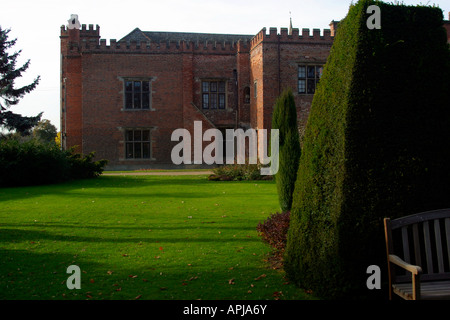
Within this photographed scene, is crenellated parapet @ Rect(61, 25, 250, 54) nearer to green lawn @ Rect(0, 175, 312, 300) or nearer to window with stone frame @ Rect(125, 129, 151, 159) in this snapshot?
window with stone frame @ Rect(125, 129, 151, 159)

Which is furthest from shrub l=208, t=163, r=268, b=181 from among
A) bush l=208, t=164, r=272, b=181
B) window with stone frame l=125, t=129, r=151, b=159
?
window with stone frame l=125, t=129, r=151, b=159

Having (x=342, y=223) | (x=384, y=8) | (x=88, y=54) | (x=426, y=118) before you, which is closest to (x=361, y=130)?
(x=426, y=118)

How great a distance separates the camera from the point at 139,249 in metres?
6.73

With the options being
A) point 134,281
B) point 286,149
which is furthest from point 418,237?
point 286,149

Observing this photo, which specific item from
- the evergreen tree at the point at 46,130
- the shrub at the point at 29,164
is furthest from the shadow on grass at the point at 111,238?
the evergreen tree at the point at 46,130

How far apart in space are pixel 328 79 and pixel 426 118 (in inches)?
44.3

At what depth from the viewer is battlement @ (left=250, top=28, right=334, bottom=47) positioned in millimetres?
25500

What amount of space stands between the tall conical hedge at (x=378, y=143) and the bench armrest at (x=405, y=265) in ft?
0.71

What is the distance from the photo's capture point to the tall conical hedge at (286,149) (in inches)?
361

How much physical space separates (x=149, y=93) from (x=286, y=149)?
20.5 meters

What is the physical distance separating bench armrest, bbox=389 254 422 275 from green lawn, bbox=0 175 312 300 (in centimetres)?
117

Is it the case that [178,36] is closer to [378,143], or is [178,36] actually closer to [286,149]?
[286,149]
